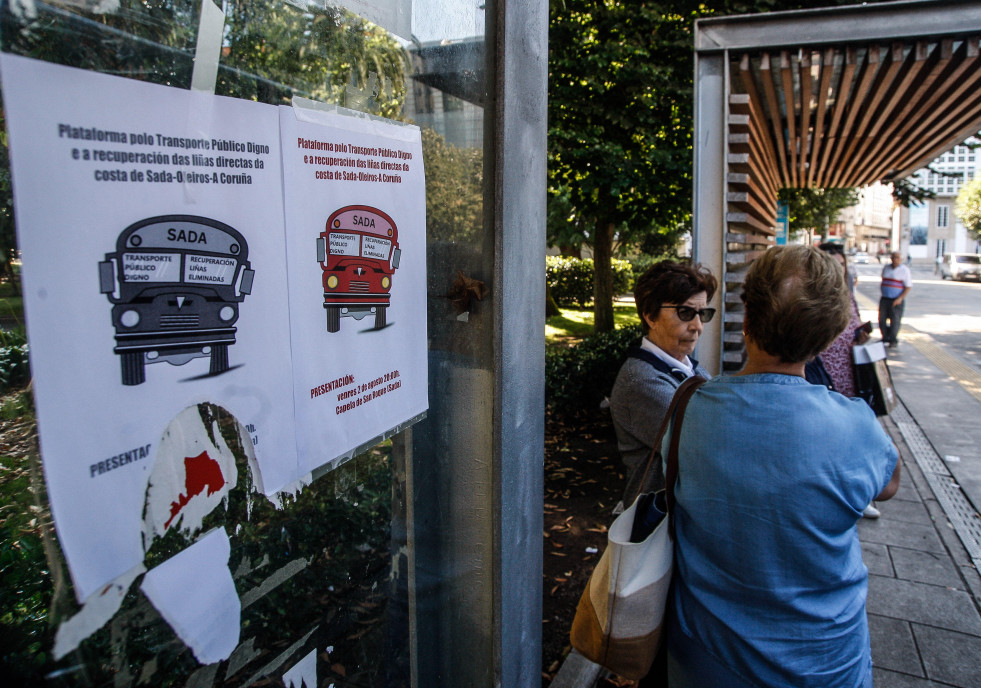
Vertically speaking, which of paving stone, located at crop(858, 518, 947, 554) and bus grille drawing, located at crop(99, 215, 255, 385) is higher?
bus grille drawing, located at crop(99, 215, 255, 385)

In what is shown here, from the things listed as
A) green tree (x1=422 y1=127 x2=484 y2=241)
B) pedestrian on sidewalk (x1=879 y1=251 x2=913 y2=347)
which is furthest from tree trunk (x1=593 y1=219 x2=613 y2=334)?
green tree (x1=422 y1=127 x2=484 y2=241)

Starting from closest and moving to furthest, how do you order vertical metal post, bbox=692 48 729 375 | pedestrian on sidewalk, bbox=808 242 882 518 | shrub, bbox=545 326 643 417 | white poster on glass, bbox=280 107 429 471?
white poster on glass, bbox=280 107 429 471 < pedestrian on sidewalk, bbox=808 242 882 518 < vertical metal post, bbox=692 48 729 375 < shrub, bbox=545 326 643 417

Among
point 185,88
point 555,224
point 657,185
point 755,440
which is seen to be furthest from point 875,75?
point 555,224

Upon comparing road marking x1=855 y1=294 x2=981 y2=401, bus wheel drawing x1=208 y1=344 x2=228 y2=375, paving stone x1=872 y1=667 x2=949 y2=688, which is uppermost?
bus wheel drawing x1=208 y1=344 x2=228 y2=375

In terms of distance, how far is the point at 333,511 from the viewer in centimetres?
145

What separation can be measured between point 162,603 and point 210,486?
0.60 ft

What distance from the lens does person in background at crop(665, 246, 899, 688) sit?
5.60 feet

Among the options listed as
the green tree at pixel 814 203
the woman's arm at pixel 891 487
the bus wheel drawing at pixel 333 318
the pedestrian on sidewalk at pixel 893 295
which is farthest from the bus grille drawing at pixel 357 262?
the green tree at pixel 814 203

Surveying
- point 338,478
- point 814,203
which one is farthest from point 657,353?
point 814,203

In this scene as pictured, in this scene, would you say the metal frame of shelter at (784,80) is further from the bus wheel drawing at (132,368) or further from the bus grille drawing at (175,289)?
the bus wheel drawing at (132,368)

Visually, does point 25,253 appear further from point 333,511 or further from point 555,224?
point 555,224

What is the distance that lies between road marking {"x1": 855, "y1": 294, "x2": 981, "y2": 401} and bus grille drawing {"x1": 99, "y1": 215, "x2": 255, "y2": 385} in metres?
11.2

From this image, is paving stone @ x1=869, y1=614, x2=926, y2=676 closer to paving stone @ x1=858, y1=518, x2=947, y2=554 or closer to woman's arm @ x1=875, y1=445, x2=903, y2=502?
paving stone @ x1=858, y1=518, x2=947, y2=554

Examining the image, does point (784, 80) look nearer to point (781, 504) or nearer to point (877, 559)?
point (877, 559)
